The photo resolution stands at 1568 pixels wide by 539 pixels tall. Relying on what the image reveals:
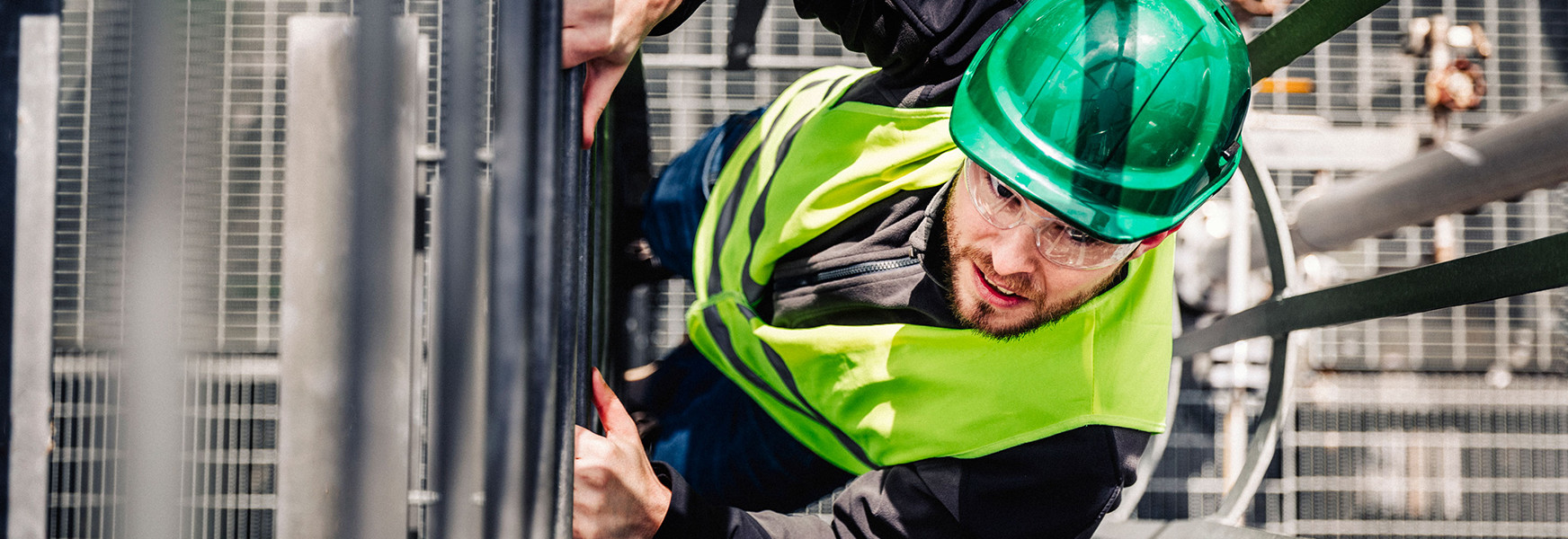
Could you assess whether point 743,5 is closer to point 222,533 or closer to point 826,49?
point 826,49

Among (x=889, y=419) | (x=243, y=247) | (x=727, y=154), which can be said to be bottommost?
(x=889, y=419)

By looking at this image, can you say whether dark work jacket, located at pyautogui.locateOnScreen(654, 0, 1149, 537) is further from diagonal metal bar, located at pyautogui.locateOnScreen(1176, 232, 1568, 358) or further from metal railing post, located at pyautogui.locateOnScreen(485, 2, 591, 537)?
metal railing post, located at pyautogui.locateOnScreen(485, 2, 591, 537)

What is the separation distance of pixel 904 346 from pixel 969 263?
116mm

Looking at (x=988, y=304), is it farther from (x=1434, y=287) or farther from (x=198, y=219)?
(x=198, y=219)

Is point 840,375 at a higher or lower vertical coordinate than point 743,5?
lower

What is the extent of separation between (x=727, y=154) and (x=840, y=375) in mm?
396

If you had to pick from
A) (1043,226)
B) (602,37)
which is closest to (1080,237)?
(1043,226)

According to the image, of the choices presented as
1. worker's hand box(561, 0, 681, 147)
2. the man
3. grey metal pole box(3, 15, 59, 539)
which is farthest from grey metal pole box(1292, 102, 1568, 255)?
grey metal pole box(3, 15, 59, 539)

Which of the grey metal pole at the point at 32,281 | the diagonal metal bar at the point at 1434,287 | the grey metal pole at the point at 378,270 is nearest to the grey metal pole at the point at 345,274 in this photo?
the grey metal pole at the point at 378,270

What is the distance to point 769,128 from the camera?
3.15ft

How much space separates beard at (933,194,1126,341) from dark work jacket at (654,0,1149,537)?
0.4 inches

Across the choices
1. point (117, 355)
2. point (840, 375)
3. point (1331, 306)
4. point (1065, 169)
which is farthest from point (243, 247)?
point (1331, 306)

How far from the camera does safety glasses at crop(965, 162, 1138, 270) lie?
1.94 feet

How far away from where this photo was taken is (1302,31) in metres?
0.65
